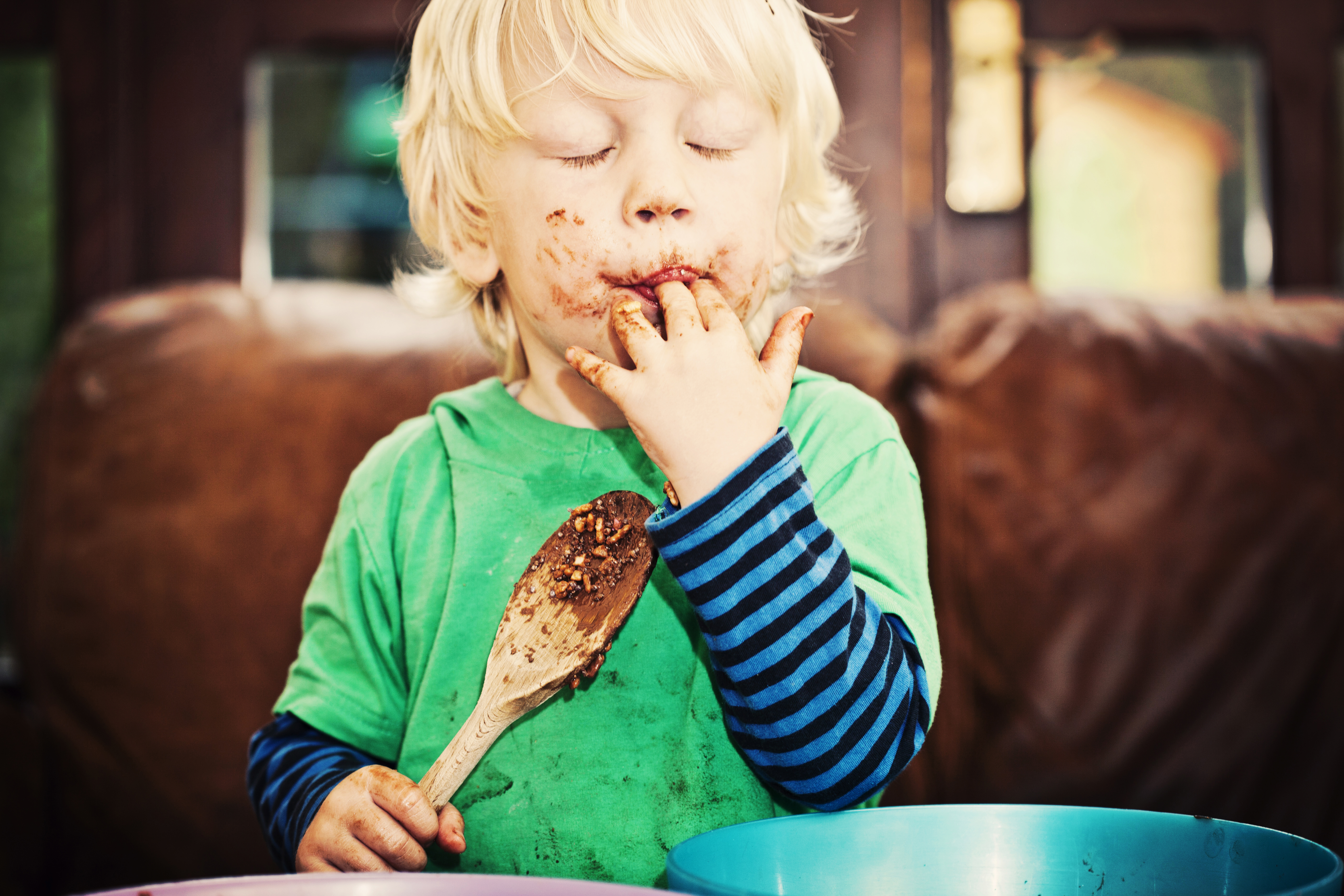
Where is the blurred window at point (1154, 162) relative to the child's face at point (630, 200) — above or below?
above

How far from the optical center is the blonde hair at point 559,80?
498 mm

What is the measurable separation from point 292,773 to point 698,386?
11.3 inches

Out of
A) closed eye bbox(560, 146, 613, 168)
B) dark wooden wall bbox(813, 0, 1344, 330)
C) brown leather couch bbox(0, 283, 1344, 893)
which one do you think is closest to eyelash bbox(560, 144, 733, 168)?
closed eye bbox(560, 146, 613, 168)

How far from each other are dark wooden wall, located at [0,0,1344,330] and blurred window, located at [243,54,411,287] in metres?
0.03

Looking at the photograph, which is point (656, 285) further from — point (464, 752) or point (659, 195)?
point (464, 752)

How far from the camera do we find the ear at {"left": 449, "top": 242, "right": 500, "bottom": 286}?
587 millimetres

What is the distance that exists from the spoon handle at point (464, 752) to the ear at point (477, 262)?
24 centimetres

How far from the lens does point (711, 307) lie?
18.3 inches

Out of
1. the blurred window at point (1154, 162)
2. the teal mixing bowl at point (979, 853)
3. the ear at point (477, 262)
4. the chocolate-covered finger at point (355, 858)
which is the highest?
the blurred window at point (1154, 162)

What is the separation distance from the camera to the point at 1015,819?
0.38 metres

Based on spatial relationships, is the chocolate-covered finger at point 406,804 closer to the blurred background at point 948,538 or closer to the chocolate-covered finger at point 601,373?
the chocolate-covered finger at point 601,373

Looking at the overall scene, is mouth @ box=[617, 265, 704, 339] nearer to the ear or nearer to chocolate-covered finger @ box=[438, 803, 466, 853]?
the ear

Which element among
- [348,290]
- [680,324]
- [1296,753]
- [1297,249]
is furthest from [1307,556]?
[348,290]

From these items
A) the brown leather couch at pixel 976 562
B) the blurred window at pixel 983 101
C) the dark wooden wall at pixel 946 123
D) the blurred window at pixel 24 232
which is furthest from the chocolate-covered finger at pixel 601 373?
the blurred window at pixel 24 232
